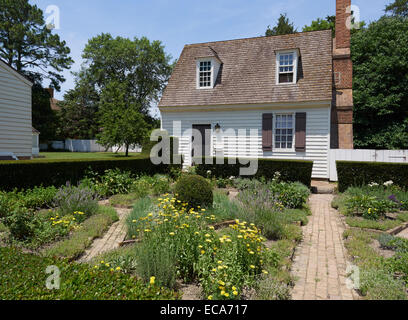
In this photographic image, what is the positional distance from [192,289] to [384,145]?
2005 cm

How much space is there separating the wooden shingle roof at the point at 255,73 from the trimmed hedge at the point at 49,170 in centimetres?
593

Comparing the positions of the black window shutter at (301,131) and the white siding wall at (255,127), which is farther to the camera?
the black window shutter at (301,131)

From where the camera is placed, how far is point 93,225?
5.94 metres

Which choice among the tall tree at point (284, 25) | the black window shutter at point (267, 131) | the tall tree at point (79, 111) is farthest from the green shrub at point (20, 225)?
the tall tree at point (79, 111)

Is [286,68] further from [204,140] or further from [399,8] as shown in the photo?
[399,8]

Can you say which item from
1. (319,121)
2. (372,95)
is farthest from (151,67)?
(319,121)

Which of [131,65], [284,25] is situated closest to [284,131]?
[284,25]

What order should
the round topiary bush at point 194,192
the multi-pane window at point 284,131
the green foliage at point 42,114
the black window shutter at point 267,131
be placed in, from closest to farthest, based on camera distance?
the round topiary bush at point 194,192 < the multi-pane window at point 284,131 < the black window shutter at point 267,131 < the green foliage at point 42,114

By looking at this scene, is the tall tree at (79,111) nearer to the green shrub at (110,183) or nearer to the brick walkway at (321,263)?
the green shrub at (110,183)

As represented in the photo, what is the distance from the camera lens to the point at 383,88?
19359 mm

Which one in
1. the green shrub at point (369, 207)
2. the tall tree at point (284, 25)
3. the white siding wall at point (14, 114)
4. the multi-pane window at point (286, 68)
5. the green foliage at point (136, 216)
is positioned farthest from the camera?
the tall tree at point (284, 25)

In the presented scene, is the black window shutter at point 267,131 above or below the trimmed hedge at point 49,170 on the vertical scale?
above

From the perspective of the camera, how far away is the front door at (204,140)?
15.1 m
